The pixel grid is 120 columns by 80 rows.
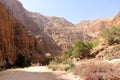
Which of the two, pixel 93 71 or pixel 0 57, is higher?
pixel 93 71

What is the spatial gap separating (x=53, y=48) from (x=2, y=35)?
36.6 m

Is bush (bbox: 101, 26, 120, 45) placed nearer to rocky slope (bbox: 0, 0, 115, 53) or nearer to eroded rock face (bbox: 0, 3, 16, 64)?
eroded rock face (bbox: 0, 3, 16, 64)

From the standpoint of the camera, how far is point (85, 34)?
118 meters

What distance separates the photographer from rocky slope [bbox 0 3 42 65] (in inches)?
2379

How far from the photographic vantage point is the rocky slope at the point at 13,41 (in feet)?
198

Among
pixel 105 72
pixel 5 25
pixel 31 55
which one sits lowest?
pixel 31 55

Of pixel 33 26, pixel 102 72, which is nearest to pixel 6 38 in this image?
pixel 33 26

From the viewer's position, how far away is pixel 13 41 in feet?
226

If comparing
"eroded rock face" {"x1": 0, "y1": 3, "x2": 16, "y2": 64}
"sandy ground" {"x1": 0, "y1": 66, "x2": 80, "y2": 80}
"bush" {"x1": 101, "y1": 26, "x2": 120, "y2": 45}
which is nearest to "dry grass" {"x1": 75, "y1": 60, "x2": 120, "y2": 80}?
"sandy ground" {"x1": 0, "y1": 66, "x2": 80, "y2": 80}

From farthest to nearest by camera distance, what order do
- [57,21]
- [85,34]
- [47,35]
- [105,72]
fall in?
[57,21] < [85,34] < [47,35] < [105,72]

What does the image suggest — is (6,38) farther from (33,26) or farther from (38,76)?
(33,26)

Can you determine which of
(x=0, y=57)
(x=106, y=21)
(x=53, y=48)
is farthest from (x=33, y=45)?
(x=106, y=21)

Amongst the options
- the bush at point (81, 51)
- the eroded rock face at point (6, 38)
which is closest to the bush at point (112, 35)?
the bush at point (81, 51)

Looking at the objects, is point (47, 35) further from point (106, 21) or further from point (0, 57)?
point (0, 57)
